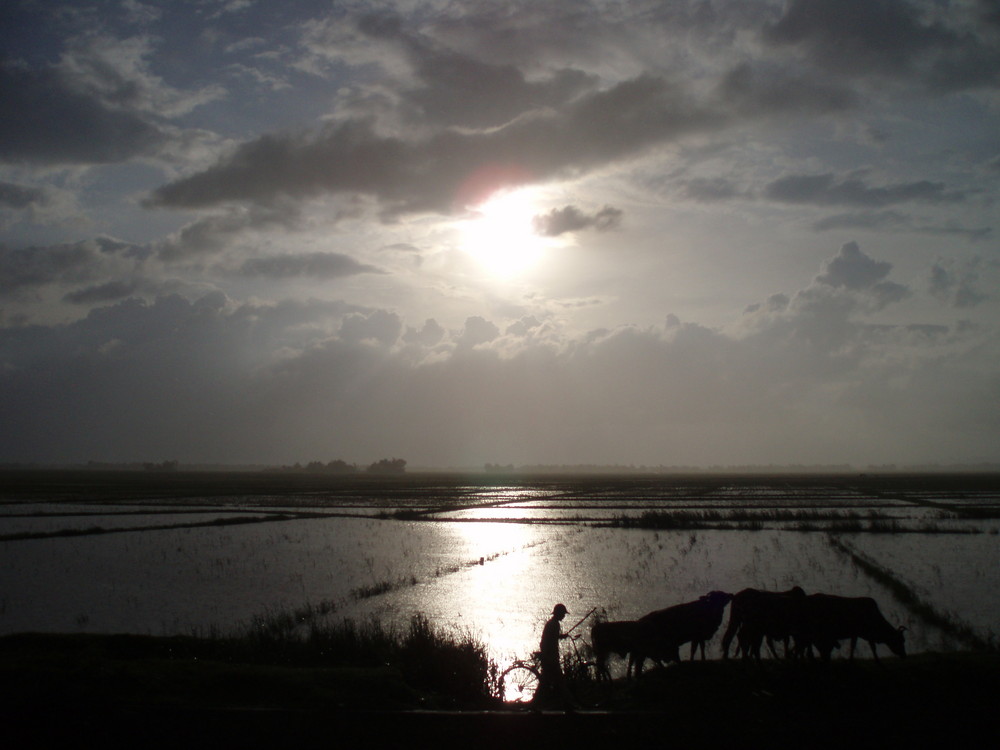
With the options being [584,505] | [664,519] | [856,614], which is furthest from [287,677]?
[584,505]

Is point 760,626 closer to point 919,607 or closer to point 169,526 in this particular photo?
point 919,607

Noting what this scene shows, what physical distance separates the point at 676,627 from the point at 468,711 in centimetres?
285

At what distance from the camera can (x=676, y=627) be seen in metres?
9.27

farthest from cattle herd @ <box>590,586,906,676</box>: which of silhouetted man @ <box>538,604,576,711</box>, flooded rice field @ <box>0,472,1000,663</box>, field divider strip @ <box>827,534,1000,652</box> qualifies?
field divider strip @ <box>827,534,1000,652</box>

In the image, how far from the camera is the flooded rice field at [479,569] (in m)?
14.2

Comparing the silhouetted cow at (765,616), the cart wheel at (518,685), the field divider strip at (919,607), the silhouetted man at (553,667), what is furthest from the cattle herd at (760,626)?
the field divider strip at (919,607)

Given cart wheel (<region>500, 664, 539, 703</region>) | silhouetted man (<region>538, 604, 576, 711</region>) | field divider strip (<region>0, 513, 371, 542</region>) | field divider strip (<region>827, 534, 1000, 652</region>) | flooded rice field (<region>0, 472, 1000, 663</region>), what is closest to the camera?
silhouetted man (<region>538, 604, 576, 711</region>)

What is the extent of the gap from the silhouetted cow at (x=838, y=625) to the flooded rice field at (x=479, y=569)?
114 inches

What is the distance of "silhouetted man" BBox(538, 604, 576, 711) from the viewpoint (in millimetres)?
7859

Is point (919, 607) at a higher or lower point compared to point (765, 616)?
lower

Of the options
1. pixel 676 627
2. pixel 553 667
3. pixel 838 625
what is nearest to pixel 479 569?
pixel 676 627

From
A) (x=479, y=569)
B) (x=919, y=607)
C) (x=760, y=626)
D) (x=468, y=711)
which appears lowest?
(x=479, y=569)

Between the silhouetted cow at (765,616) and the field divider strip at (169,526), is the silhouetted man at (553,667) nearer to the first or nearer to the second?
the silhouetted cow at (765,616)

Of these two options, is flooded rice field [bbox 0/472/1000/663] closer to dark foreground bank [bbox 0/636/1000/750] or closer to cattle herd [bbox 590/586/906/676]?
cattle herd [bbox 590/586/906/676]
